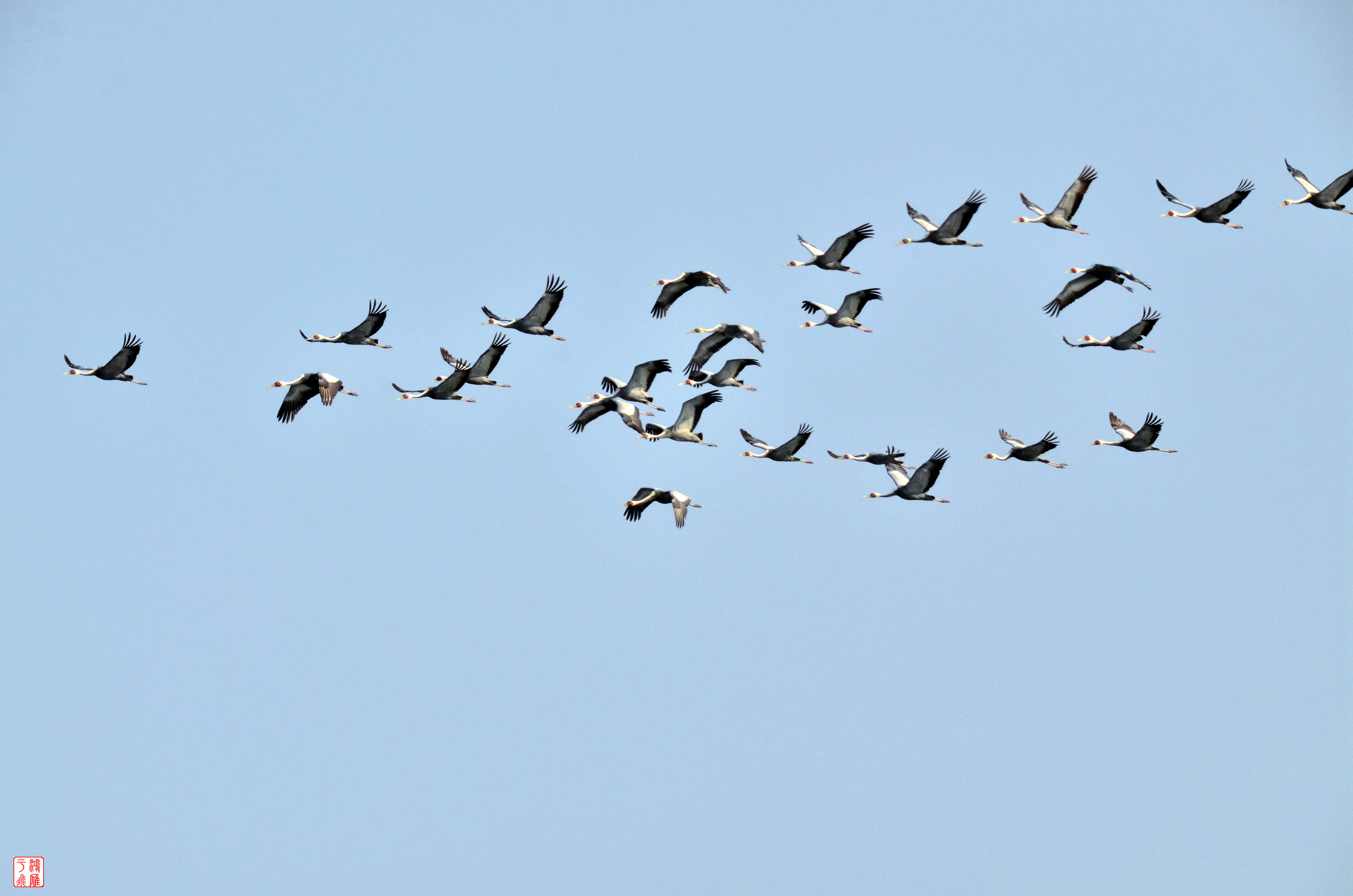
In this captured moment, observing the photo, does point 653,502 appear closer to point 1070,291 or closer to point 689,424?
point 689,424

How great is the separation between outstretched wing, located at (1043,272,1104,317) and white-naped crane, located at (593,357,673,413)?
9.84 metres

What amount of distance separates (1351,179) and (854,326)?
1293cm

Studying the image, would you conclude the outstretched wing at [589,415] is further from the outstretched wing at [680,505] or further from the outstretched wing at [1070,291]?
the outstretched wing at [1070,291]

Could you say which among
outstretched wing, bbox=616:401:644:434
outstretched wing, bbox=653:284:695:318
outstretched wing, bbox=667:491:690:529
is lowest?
outstretched wing, bbox=667:491:690:529

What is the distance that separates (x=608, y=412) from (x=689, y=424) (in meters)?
2.18

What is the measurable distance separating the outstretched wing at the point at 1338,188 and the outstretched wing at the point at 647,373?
56.6ft

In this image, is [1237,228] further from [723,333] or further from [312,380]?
[312,380]

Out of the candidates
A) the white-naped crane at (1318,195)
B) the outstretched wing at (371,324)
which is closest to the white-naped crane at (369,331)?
the outstretched wing at (371,324)

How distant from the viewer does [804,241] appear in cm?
4903

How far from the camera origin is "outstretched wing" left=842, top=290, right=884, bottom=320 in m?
47.6

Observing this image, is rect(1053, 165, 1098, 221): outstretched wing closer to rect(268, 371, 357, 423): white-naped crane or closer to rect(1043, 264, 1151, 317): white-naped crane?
rect(1043, 264, 1151, 317): white-naped crane

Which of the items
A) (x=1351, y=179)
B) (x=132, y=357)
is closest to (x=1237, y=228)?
(x=1351, y=179)

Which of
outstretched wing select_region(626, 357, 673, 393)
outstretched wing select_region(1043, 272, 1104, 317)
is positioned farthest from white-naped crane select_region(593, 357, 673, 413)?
outstretched wing select_region(1043, 272, 1104, 317)

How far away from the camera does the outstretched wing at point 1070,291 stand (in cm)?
4628
